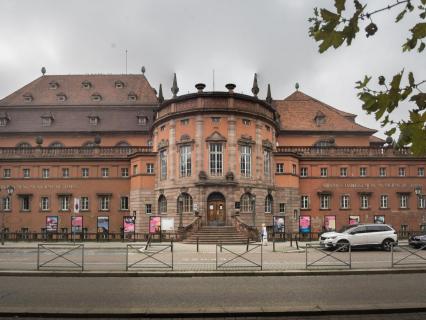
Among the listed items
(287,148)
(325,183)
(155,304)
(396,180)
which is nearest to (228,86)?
(287,148)

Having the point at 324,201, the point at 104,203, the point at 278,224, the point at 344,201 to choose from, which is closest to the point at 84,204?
the point at 104,203

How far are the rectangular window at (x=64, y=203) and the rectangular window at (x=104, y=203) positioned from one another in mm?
3512

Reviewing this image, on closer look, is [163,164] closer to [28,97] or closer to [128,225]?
[128,225]

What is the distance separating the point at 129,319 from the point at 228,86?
35315mm

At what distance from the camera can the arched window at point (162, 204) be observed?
45356 millimetres

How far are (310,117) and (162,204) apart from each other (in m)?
24.0

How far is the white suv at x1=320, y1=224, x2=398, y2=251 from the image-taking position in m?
28.0

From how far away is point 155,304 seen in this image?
1148 cm

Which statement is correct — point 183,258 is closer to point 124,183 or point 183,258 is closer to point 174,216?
point 174,216

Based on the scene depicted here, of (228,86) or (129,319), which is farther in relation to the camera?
(228,86)

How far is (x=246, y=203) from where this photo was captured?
4312cm

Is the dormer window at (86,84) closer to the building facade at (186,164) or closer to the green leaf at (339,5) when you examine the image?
the building facade at (186,164)

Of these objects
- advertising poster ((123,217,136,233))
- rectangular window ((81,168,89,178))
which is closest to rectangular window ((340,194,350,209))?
advertising poster ((123,217,136,233))

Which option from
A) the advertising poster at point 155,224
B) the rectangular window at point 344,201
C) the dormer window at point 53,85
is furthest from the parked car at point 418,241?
the dormer window at point 53,85
